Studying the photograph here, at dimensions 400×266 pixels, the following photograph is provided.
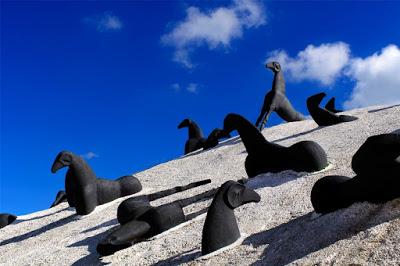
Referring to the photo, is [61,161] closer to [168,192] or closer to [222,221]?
[168,192]

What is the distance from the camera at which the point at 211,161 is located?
46.9 ft

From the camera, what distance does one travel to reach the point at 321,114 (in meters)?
15.5

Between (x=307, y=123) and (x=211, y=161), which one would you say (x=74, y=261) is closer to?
(x=211, y=161)

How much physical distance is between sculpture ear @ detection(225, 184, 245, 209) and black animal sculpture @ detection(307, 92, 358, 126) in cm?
920

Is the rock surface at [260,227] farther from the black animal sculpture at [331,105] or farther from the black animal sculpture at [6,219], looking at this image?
the black animal sculpture at [331,105]

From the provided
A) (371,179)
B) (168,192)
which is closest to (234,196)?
(371,179)

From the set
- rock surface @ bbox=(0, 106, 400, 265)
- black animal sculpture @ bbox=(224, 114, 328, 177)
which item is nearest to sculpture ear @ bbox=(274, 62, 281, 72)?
rock surface @ bbox=(0, 106, 400, 265)

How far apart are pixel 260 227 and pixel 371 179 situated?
174 centimetres

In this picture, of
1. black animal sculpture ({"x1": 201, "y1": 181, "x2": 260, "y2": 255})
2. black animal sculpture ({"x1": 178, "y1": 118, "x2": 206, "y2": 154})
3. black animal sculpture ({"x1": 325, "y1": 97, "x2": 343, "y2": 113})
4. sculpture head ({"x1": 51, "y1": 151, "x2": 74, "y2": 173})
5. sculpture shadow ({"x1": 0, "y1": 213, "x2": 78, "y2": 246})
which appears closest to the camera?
black animal sculpture ({"x1": 201, "y1": 181, "x2": 260, "y2": 255})

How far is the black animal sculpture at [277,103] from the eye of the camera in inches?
676

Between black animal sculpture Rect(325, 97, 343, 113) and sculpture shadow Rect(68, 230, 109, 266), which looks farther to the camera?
black animal sculpture Rect(325, 97, 343, 113)

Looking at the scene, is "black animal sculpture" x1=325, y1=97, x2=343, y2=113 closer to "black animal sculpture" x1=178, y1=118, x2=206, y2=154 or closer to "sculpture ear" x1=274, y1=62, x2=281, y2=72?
"sculpture ear" x1=274, y1=62, x2=281, y2=72

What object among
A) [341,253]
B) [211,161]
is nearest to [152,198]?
[211,161]

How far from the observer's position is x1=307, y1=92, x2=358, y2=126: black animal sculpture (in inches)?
595
